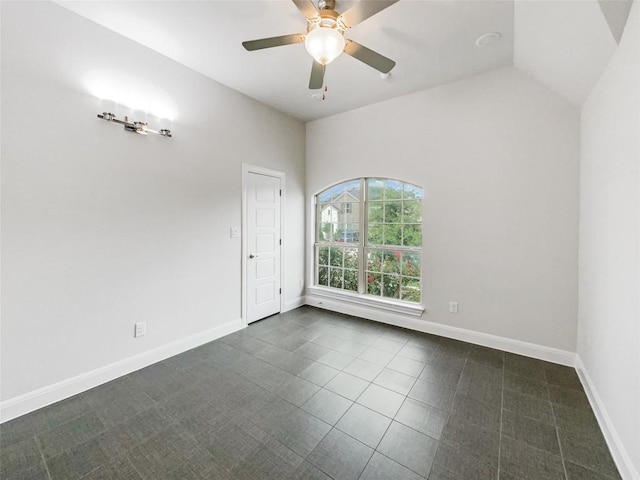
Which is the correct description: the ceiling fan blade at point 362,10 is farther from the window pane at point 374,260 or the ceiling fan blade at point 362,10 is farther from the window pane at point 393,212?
the window pane at point 374,260

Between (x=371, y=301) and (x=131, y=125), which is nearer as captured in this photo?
(x=131, y=125)

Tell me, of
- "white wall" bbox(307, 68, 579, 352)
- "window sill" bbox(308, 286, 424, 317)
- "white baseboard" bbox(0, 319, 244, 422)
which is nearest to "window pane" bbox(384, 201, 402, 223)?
"white wall" bbox(307, 68, 579, 352)

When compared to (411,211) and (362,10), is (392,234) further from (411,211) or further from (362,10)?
(362,10)

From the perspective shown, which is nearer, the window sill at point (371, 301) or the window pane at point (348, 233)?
the window sill at point (371, 301)

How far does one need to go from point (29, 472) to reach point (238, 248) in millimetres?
2340

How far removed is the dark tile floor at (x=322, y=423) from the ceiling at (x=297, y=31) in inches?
116

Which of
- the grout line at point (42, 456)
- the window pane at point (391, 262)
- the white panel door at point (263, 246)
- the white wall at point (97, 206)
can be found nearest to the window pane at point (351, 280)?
the window pane at point (391, 262)

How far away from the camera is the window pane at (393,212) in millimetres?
3615

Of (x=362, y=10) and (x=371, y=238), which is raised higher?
(x=362, y=10)

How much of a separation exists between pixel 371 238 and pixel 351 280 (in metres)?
0.72

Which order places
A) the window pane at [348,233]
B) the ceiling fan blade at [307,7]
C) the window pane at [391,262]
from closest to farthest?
the ceiling fan blade at [307,7], the window pane at [391,262], the window pane at [348,233]

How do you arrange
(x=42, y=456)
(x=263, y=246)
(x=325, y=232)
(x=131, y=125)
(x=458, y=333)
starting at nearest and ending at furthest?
(x=42, y=456) < (x=131, y=125) < (x=458, y=333) < (x=263, y=246) < (x=325, y=232)

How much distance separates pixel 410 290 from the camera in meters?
3.55

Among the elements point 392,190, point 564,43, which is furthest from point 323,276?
point 564,43
